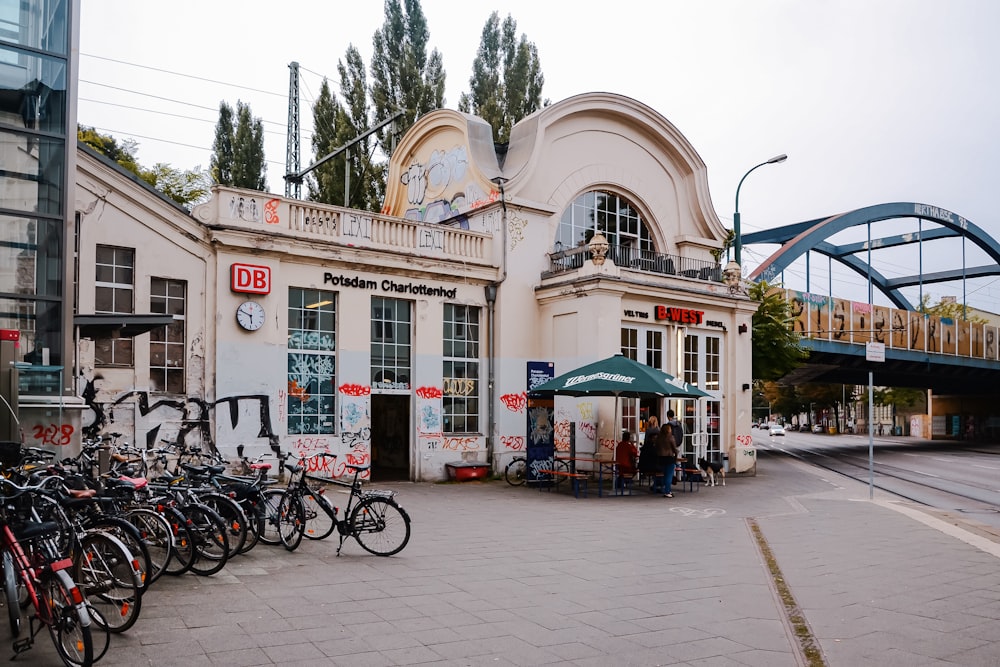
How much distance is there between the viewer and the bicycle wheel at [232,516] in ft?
29.6

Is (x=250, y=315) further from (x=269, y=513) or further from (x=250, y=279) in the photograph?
(x=269, y=513)

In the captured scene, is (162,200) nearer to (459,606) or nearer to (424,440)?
(424,440)

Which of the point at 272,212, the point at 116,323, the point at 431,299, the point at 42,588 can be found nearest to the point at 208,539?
the point at 42,588

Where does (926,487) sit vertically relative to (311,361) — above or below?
below

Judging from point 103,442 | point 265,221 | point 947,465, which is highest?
point 265,221

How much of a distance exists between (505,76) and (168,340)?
1124 inches

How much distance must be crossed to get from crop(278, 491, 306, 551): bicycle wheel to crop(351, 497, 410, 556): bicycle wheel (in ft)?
2.11

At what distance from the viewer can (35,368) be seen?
32.8ft

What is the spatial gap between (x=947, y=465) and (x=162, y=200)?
29350mm

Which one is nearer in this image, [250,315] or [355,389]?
[250,315]

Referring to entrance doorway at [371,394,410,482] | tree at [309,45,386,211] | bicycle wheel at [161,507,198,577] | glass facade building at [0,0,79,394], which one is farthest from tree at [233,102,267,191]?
bicycle wheel at [161,507,198,577]

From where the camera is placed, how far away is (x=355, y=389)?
60.6ft

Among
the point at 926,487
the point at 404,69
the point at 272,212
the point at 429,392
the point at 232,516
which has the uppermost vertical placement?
the point at 404,69

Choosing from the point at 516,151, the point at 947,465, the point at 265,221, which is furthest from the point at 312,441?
the point at 947,465
